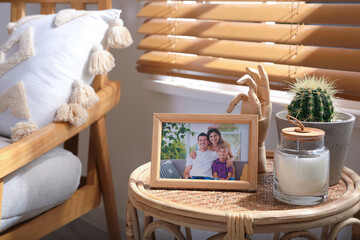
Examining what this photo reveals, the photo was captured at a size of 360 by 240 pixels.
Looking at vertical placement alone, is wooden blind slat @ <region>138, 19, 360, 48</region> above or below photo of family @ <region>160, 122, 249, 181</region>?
above

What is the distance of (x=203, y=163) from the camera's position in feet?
3.35

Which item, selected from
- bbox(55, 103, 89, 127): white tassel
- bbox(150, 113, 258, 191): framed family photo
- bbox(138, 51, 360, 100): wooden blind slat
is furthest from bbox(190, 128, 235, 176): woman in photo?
bbox(55, 103, 89, 127): white tassel

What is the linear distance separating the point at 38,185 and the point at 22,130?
6.2 inches

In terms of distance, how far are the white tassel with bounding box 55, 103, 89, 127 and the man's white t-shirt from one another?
1.45 feet

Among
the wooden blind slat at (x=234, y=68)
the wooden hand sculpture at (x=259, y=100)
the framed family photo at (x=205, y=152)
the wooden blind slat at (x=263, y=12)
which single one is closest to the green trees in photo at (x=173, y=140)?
the framed family photo at (x=205, y=152)

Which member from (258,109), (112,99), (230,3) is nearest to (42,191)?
(112,99)

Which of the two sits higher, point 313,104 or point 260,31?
point 260,31

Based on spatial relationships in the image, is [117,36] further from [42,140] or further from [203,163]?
[203,163]

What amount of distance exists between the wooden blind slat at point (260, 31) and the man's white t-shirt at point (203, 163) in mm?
473

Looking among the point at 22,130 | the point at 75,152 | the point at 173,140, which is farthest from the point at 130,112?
the point at 173,140

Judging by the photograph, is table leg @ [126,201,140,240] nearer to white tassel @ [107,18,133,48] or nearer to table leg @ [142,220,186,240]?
table leg @ [142,220,186,240]

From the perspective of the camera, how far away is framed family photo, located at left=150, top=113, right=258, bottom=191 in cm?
101

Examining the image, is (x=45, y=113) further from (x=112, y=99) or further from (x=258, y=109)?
(x=258, y=109)

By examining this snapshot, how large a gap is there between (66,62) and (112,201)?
527mm
